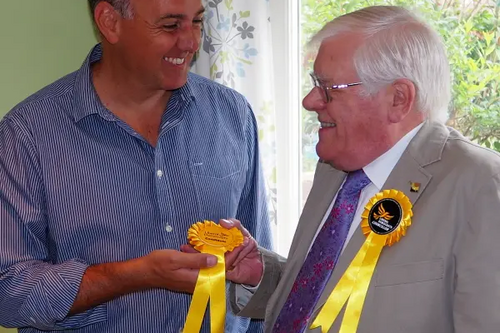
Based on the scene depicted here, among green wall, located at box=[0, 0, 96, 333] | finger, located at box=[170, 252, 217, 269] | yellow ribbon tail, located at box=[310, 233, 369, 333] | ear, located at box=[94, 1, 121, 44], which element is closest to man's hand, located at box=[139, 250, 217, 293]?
finger, located at box=[170, 252, 217, 269]

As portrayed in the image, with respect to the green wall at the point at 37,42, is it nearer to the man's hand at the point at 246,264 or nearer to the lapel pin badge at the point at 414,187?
the man's hand at the point at 246,264

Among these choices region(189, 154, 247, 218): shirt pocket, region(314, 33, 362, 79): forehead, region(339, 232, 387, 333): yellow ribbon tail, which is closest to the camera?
region(339, 232, 387, 333): yellow ribbon tail

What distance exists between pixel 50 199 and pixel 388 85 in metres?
0.95

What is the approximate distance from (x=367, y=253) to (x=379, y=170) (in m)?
0.23

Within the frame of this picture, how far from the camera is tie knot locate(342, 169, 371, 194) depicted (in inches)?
74.2

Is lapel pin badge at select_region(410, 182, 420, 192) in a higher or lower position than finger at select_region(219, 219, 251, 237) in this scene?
higher

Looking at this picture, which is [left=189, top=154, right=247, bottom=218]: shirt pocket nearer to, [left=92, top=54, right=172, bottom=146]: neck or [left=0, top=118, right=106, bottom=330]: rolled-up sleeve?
[left=92, top=54, right=172, bottom=146]: neck

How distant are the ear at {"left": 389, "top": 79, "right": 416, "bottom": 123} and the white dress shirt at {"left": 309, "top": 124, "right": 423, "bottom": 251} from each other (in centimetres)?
6

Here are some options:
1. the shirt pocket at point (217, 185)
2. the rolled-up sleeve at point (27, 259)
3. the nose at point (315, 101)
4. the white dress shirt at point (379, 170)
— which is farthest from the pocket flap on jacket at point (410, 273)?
the rolled-up sleeve at point (27, 259)

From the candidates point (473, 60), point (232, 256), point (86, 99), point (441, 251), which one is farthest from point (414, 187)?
point (473, 60)

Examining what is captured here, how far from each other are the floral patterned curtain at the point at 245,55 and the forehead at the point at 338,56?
95 centimetres

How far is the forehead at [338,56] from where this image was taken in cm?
180

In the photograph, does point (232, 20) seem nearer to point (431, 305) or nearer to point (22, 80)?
point (22, 80)

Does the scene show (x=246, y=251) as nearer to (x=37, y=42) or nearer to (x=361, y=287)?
(x=361, y=287)
